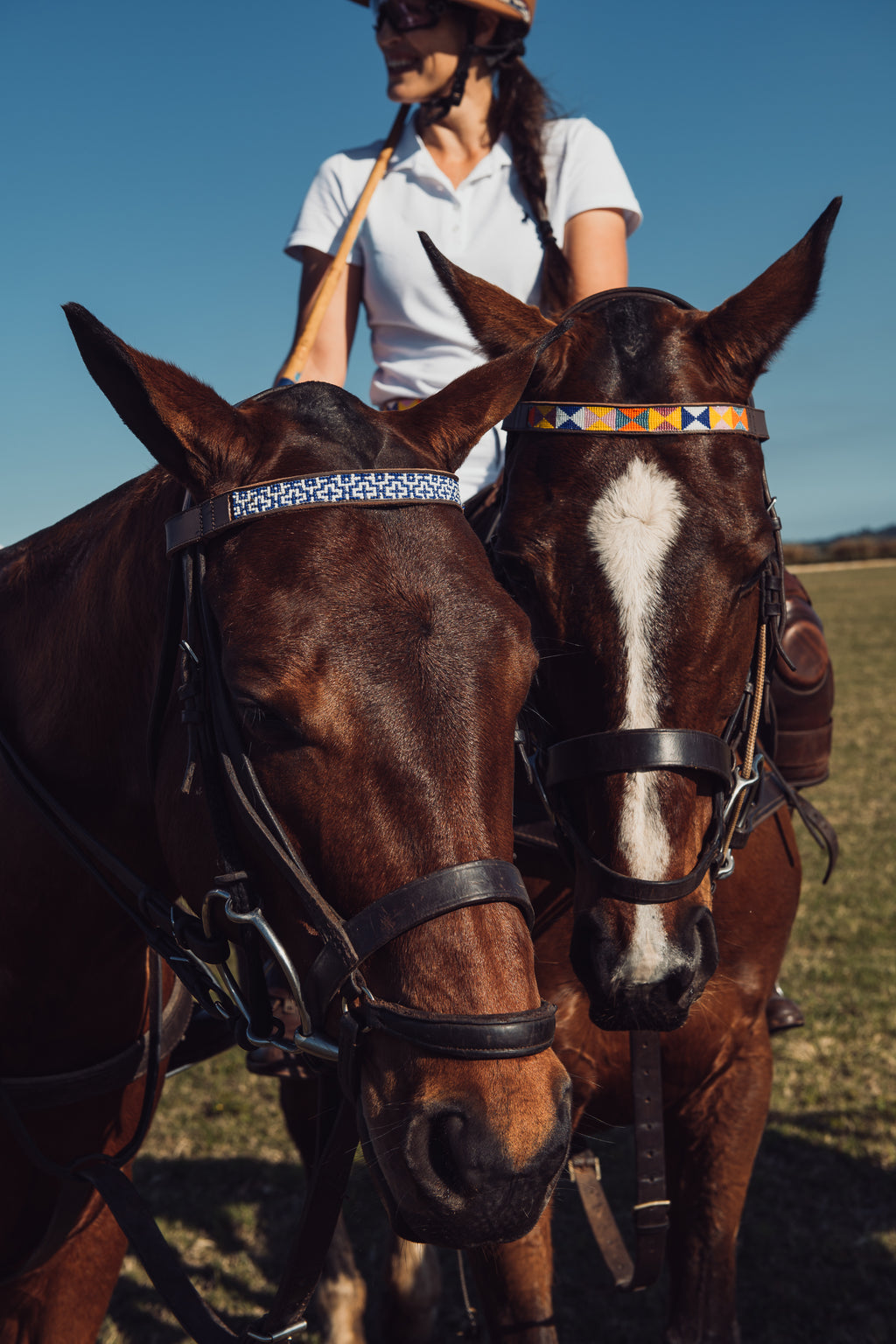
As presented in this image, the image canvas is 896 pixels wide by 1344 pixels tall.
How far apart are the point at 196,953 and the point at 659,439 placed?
1.39 meters

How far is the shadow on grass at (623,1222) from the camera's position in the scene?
3.92 metres

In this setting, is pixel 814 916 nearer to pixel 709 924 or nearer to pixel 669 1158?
pixel 669 1158

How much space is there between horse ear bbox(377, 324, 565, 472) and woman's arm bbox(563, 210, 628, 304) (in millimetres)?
1295

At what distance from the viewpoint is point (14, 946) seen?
2.03 m

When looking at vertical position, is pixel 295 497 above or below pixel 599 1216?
above

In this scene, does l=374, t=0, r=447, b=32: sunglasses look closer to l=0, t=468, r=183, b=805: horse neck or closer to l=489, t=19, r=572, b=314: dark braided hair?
l=489, t=19, r=572, b=314: dark braided hair

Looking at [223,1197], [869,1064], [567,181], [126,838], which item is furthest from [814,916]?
[126,838]

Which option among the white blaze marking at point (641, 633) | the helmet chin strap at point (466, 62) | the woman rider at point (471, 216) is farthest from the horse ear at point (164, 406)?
the helmet chin strap at point (466, 62)

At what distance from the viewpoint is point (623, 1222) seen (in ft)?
15.4

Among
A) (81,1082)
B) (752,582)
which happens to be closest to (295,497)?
(752,582)

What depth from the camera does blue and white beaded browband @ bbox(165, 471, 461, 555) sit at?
160 centimetres

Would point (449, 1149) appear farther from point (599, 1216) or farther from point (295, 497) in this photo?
point (599, 1216)

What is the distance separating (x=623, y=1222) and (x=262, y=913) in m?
3.91

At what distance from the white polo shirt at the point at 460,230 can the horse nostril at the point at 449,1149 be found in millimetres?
2292
